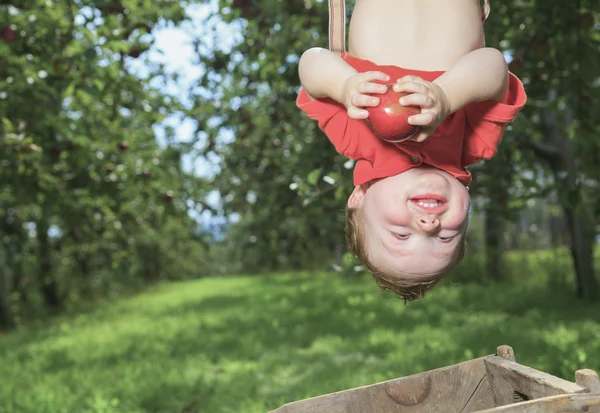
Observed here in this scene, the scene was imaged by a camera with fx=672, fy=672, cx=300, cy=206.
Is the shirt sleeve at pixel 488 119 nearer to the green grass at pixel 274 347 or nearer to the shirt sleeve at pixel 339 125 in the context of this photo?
the shirt sleeve at pixel 339 125

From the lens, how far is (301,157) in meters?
4.14

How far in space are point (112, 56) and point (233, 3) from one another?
922mm

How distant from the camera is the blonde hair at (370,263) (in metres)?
1.81

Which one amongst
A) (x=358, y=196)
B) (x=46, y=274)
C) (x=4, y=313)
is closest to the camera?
(x=358, y=196)

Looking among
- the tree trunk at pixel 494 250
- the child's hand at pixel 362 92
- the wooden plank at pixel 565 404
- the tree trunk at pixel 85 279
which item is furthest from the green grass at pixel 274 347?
the tree trunk at pixel 85 279

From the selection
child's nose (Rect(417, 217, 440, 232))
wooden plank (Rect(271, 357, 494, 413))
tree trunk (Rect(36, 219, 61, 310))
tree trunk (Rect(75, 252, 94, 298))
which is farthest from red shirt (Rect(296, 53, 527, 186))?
tree trunk (Rect(75, 252, 94, 298))

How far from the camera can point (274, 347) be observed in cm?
600

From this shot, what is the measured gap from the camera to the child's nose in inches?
63.1

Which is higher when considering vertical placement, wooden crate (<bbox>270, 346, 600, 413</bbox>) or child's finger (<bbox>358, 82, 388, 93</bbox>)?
child's finger (<bbox>358, 82, 388, 93</bbox>)

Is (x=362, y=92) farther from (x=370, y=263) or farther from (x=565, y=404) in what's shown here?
(x=565, y=404)

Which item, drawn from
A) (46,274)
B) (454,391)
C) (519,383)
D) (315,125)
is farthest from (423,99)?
(46,274)

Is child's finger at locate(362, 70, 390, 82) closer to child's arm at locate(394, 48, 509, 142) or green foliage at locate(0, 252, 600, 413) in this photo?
child's arm at locate(394, 48, 509, 142)

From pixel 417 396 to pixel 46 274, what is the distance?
9.66m

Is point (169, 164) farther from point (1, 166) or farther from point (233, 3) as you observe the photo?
point (233, 3)
